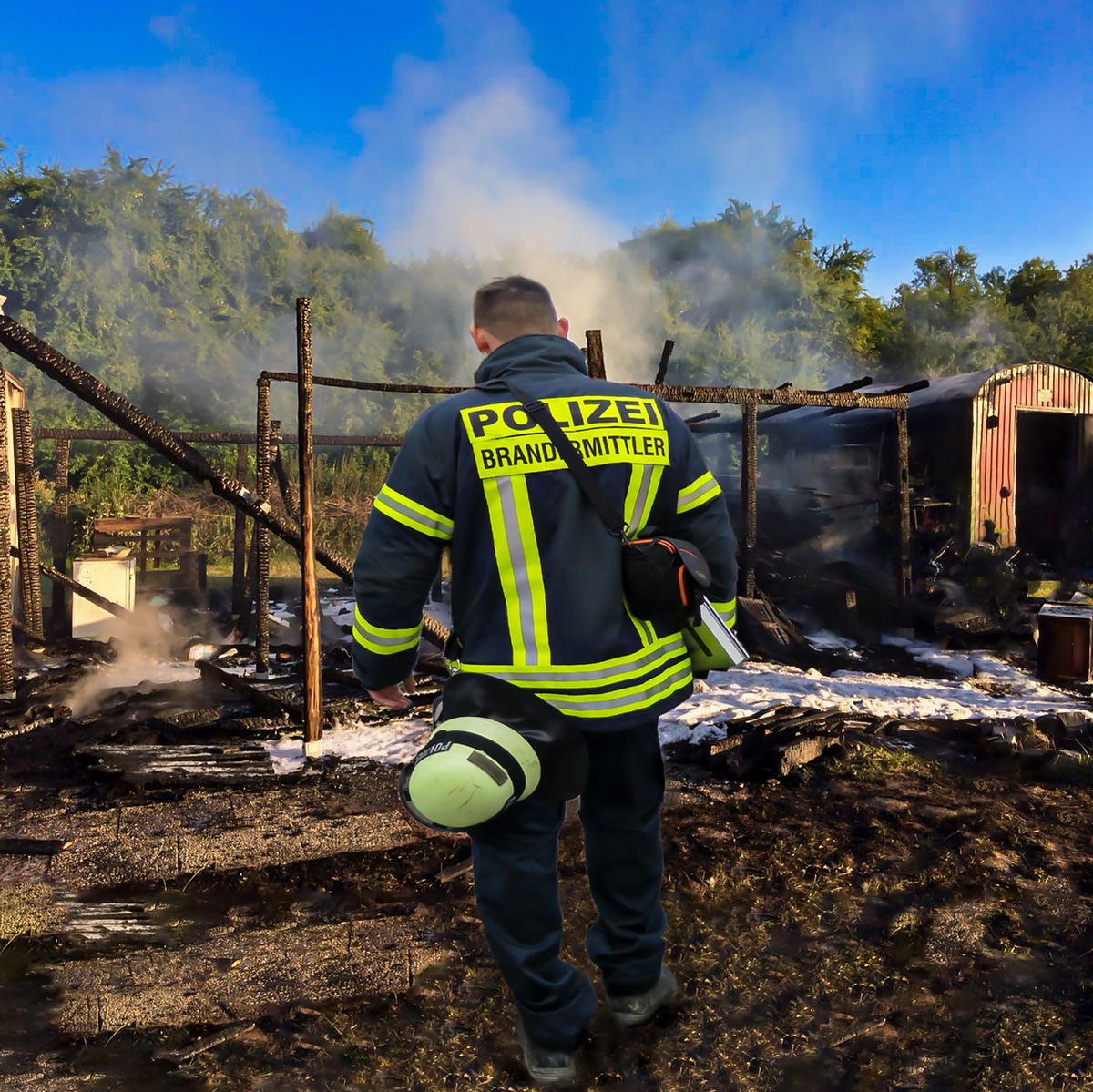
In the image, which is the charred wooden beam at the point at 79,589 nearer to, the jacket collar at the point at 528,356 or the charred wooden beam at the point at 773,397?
the charred wooden beam at the point at 773,397

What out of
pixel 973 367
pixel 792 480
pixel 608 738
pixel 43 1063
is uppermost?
pixel 973 367

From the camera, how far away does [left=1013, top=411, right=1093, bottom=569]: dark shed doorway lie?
13.5 m

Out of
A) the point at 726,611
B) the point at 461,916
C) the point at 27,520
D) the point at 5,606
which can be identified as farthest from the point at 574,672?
the point at 27,520

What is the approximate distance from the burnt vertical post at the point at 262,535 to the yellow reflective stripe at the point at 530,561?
5009 millimetres

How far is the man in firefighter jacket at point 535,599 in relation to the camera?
7.02 ft

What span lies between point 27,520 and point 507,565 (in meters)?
6.93

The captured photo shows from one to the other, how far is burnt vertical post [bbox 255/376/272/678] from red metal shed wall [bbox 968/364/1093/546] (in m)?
9.99

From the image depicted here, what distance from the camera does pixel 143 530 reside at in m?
11.4

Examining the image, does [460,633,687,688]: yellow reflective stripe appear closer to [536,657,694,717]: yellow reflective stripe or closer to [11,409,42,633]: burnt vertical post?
[536,657,694,717]: yellow reflective stripe

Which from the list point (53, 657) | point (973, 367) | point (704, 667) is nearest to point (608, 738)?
point (704, 667)

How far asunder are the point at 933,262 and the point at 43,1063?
129ft

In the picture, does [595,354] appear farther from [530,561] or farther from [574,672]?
[574,672]

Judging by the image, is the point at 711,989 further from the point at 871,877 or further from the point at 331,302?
the point at 331,302

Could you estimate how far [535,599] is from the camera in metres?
2.14
